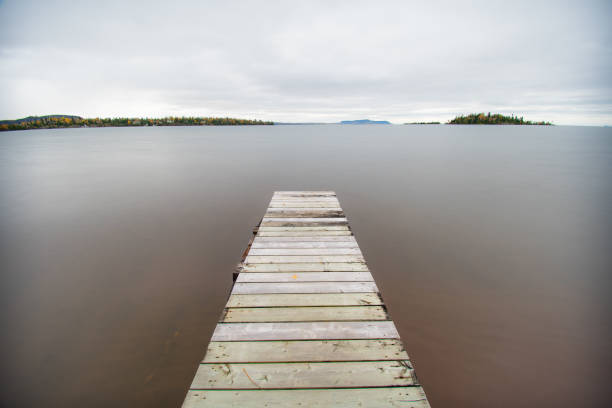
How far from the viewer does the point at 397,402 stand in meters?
2.26

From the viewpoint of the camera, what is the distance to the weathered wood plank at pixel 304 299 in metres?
3.36

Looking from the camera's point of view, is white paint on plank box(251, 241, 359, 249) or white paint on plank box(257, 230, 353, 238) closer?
white paint on plank box(251, 241, 359, 249)

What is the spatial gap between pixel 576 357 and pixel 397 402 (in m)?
3.68

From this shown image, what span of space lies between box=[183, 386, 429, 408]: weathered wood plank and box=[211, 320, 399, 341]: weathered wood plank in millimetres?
551

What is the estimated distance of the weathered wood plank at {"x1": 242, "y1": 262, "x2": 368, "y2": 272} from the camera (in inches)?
162

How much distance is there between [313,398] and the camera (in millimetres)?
2285

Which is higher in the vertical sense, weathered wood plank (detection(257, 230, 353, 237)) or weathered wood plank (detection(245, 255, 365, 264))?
weathered wood plank (detection(257, 230, 353, 237))

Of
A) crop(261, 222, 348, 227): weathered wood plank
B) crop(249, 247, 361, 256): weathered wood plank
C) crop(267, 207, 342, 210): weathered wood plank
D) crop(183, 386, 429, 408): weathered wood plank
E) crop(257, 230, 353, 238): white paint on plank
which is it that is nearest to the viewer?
crop(183, 386, 429, 408): weathered wood plank

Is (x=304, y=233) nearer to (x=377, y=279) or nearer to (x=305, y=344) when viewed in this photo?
(x=377, y=279)

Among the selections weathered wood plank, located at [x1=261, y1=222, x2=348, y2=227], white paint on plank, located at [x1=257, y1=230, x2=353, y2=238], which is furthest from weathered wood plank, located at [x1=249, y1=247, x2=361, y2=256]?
weathered wood plank, located at [x1=261, y1=222, x2=348, y2=227]

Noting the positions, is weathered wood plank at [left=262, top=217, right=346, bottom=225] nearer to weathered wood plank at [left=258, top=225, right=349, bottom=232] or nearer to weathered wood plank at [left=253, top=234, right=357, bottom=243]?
weathered wood plank at [left=258, top=225, right=349, bottom=232]

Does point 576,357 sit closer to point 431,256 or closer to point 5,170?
point 431,256

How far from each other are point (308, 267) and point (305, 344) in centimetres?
148

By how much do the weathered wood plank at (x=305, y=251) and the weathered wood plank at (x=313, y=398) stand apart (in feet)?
7.84
